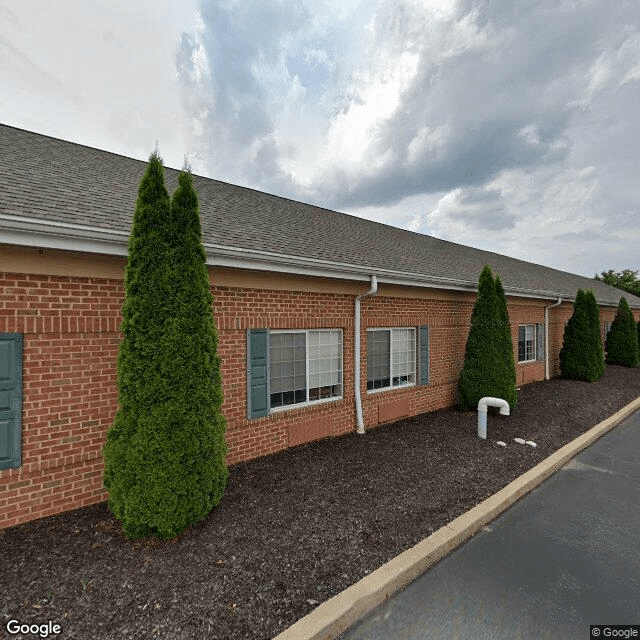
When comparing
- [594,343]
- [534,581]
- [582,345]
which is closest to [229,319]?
[534,581]

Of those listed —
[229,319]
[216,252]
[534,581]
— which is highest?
[216,252]

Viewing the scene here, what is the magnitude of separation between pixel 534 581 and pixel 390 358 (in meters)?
4.83

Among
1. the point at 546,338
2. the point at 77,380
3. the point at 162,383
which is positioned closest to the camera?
the point at 162,383

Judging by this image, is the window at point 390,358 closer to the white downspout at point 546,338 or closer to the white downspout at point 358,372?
the white downspout at point 358,372

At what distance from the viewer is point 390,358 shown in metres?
7.77

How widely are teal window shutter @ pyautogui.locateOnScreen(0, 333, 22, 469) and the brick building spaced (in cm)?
1

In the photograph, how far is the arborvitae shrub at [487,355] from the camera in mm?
8312

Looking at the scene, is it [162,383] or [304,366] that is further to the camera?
[304,366]

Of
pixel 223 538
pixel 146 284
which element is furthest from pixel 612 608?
pixel 146 284

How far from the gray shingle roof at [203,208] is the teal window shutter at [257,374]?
57.2 inches

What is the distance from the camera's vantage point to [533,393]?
10734 mm

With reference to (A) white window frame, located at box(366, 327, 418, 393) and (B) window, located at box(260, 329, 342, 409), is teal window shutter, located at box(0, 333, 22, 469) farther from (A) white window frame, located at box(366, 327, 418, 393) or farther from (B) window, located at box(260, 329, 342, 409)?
(A) white window frame, located at box(366, 327, 418, 393)

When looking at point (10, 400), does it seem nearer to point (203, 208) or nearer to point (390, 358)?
point (203, 208)

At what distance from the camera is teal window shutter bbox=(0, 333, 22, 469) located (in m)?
3.77
